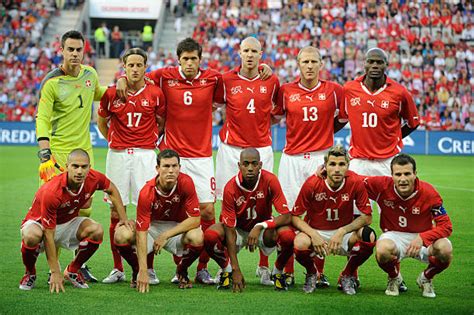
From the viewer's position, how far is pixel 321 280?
7.84 metres

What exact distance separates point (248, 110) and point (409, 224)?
6.84 feet

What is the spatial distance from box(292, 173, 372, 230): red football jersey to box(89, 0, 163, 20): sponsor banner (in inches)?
1158

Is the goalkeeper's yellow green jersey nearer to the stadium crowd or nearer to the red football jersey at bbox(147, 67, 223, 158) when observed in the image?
the red football jersey at bbox(147, 67, 223, 158)

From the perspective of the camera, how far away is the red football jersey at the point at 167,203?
7539mm

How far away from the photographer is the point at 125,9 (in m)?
35.9

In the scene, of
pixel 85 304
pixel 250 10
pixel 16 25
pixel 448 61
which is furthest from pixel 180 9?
pixel 85 304

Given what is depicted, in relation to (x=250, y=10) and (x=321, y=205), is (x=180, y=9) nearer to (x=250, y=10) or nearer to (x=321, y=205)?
(x=250, y=10)

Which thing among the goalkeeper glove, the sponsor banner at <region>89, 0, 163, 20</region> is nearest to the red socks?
the goalkeeper glove

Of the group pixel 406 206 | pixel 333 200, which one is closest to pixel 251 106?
pixel 333 200

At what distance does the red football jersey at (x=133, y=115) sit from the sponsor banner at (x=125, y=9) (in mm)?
28273

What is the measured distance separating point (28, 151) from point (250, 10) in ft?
42.8

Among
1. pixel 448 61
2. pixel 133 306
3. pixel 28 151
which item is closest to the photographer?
pixel 133 306

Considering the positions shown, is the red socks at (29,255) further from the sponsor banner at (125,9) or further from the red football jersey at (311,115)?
the sponsor banner at (125,9)

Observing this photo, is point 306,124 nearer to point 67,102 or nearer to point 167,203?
point 167,203
